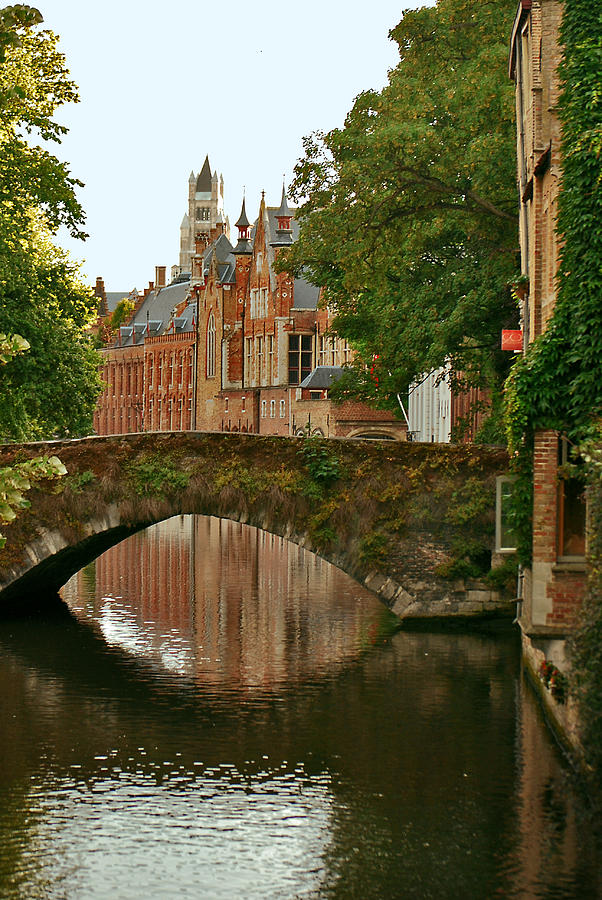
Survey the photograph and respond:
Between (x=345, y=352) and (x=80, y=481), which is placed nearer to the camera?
(x=80, y=481)

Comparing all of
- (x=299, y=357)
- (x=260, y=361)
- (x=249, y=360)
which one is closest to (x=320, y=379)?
(x=299, y=357)

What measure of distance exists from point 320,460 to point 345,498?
32.3 inches

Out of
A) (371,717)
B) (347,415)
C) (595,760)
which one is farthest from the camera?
(347,415)

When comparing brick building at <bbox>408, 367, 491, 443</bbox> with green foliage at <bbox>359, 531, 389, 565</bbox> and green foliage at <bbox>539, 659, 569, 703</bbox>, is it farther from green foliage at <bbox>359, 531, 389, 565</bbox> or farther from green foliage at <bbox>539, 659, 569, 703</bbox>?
green foliage at <bbox>539, 659, 569, 703</bbox>

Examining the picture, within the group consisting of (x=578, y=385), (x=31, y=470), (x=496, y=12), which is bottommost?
(x=31, y=470)

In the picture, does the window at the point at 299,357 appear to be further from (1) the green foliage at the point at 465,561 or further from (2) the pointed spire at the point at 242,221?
(1) the green foliage at the point at 465,561

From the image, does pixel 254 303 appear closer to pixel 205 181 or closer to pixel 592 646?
pixel 592 646

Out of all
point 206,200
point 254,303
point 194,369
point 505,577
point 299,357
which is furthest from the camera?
point 206,200

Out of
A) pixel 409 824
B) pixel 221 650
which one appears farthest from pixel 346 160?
pixel 409 824

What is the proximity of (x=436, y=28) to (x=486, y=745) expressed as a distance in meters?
17.1

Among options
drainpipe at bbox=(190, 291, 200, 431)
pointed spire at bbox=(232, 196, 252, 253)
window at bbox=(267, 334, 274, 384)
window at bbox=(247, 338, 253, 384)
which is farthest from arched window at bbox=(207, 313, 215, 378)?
window at bbox=(267, 334, 274, 384)

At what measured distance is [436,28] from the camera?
29250mm

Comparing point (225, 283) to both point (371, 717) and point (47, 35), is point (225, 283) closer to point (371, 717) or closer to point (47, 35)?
point (47, 35)

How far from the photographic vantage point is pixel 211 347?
307 feet
